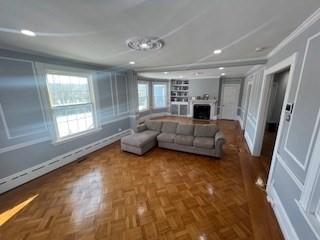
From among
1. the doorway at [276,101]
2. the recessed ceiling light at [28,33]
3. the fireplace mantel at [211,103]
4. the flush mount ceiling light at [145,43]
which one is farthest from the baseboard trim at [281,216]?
the fireplace mantel at [211,103]

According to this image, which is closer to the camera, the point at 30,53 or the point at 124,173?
the point at 30,53

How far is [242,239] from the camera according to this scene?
4.87ft

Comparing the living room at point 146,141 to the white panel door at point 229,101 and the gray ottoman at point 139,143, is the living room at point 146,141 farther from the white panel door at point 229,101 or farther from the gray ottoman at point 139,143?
the white panel door at point 229,101

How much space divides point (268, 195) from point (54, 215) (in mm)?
3109

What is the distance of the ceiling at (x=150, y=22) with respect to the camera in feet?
3.72

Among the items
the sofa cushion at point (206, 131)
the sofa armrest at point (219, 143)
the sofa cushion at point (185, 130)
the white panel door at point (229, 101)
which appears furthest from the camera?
the white panel door at point (229, 101)

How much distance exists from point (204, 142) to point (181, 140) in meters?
0.57

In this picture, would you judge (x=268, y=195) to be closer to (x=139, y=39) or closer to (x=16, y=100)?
(x=139, y=39)

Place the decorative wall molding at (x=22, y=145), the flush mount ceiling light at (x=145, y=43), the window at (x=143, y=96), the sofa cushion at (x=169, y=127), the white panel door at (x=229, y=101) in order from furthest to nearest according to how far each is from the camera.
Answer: the white panel door at (x=229, y=101), the window at (x=143, y=96), the sofa cushion at (x=169, y=127), the decorative wall molding at (x=22, y=145), the flush mount ceiling light at (x=145, y=43)

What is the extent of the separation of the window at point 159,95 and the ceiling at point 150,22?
5592mm

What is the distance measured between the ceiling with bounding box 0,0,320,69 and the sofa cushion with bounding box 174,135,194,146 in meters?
2.13

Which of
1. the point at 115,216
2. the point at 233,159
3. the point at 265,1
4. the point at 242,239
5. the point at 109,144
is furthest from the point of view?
the point at 109,144

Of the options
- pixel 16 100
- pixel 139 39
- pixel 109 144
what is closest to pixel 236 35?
pixel 139 39

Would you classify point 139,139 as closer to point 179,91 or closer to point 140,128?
point 140,128
